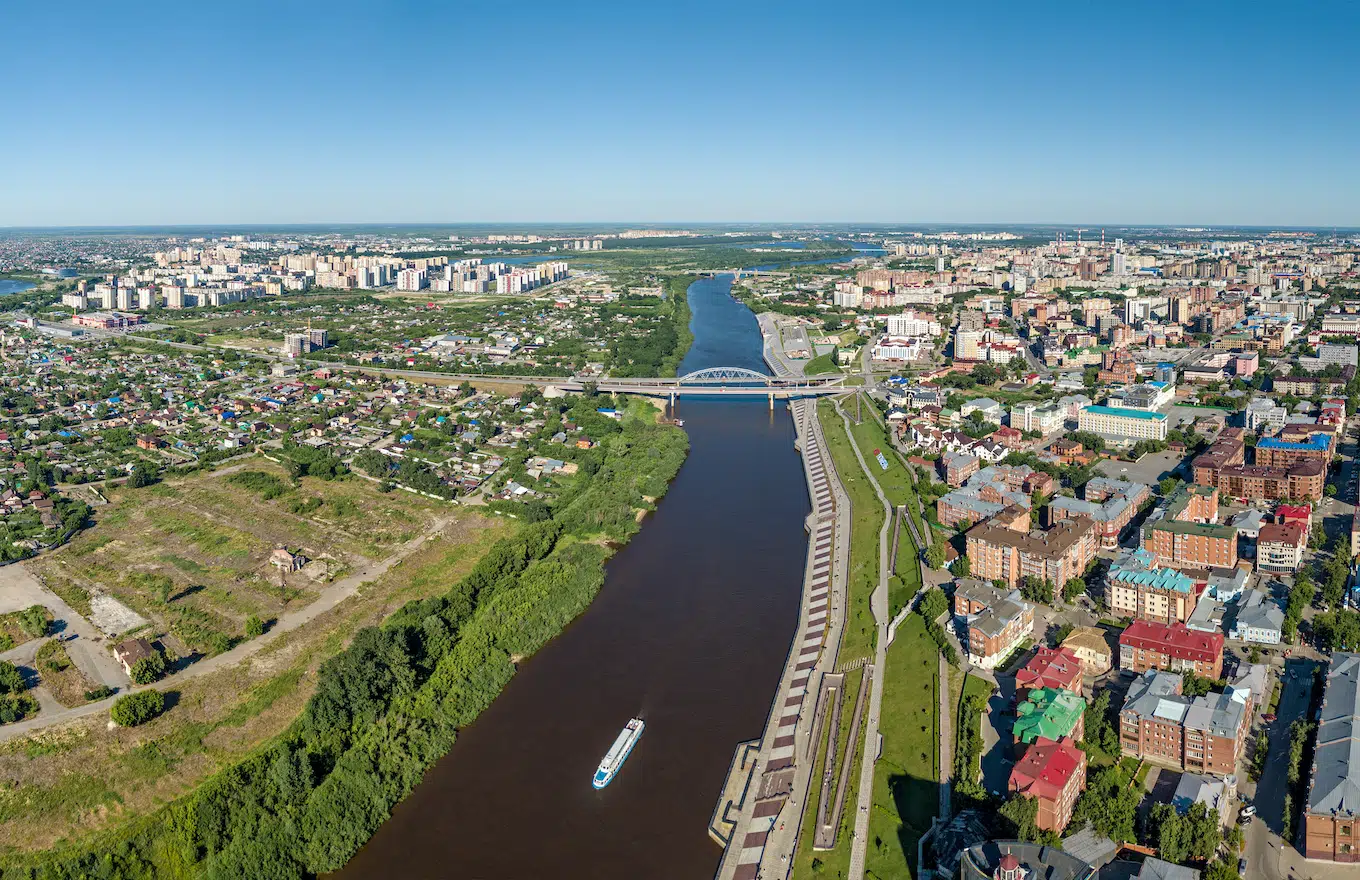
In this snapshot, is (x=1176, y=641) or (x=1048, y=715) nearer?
(x=1048, y=715)

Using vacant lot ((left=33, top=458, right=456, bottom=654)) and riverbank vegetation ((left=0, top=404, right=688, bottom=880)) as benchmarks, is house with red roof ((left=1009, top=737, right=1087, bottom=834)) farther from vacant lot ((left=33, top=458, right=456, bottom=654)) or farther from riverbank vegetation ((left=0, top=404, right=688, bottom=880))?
vacant lot ((left=33, top=458, right=456, bottom=654))

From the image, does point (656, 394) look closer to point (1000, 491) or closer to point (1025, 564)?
point (1000, 491)

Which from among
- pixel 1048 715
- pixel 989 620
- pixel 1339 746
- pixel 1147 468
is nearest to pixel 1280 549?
pixel 989 620

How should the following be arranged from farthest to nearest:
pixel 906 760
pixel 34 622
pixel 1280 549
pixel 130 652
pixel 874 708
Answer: pixel 1280 549 → pixel 34 622 → pixel 130 652 → pixel 874 708 → pixel 906 760

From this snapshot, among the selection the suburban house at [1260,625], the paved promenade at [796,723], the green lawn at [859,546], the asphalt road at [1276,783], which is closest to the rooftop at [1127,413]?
the green lawn at [859,546]

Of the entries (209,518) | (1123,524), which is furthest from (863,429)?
(209,518)

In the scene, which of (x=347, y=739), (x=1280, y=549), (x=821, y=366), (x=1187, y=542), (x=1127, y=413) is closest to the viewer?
(x=347, y=739)

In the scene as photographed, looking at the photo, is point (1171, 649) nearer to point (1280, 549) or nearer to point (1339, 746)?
point (1339, 746)

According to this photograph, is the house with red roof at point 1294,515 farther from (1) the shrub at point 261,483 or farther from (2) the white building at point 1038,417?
(1) the shrub at point 261,483
